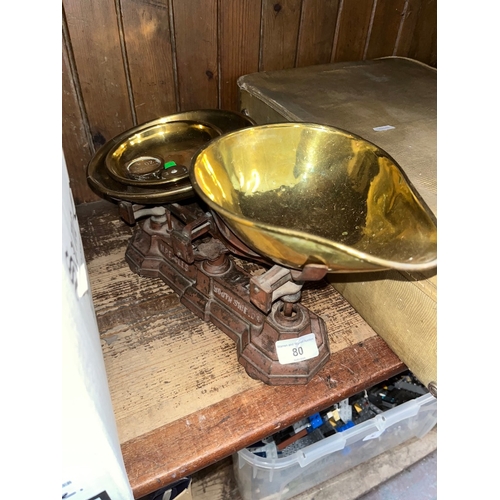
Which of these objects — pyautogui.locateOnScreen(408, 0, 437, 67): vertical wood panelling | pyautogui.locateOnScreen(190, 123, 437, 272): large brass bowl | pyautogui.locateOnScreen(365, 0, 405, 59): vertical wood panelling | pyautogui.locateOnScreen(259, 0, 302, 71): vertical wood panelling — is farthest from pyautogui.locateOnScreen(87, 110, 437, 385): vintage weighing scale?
pyautogui.locateOnScreen(408, 0, 437, 67): vertical wood panelling

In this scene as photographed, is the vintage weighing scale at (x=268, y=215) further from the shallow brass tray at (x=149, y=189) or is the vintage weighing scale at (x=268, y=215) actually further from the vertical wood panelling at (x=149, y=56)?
the vertical wood panelling at (x=149, y=56)

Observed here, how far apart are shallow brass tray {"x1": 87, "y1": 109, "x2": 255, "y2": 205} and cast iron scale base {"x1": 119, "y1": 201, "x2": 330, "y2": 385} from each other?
6 centimetres

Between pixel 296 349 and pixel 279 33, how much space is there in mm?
778

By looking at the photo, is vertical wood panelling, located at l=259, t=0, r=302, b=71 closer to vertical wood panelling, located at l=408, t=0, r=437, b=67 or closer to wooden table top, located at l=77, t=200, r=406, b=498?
vertical wood panelling, located at l=408, t=0, r=437, b=67

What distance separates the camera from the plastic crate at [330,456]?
3.18ft

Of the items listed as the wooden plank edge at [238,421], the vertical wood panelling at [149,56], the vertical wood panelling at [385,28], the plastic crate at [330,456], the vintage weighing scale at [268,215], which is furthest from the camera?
the vertical wood panelling at [385,28]

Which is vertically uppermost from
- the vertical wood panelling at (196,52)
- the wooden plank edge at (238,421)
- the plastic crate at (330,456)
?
the vertical wood panelling at (196,52)

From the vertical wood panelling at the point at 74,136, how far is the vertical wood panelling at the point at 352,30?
69 centimetres

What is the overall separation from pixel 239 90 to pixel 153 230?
1.46 ft

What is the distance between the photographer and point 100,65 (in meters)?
0.89

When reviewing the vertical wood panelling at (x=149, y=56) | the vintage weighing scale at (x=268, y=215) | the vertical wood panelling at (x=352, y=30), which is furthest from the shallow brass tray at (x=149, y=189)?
the vertical wood panelling at (x=352, y=30)

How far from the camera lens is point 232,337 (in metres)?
0.77

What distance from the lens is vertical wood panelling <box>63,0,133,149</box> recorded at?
825 mm

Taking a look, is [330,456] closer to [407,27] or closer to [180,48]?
[180,48]
